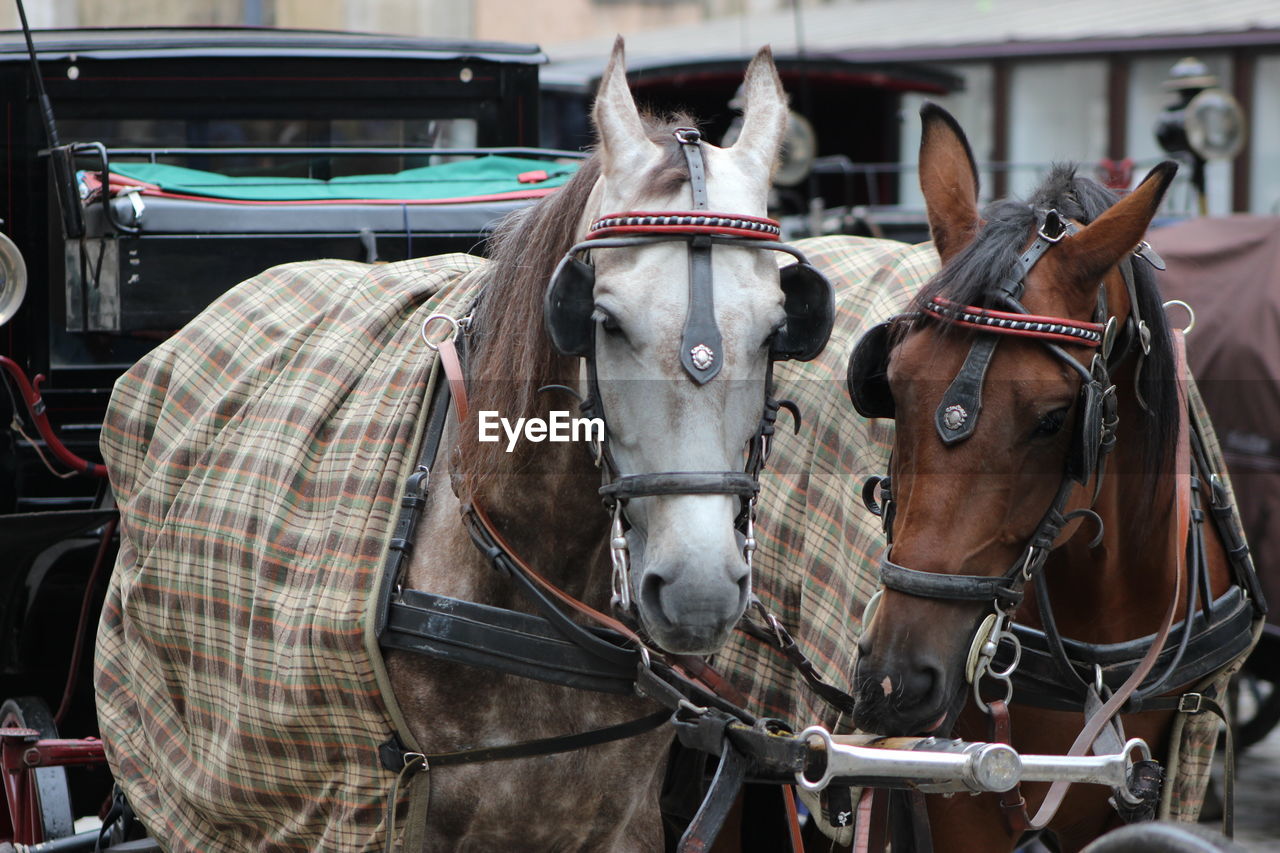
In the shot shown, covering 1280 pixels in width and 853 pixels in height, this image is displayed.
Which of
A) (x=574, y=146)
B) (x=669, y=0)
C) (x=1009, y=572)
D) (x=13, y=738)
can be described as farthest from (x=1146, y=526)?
(x=669, y=0)

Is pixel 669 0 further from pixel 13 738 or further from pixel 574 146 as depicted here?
pixel 13 738

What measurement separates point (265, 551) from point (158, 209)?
1069 millimetres

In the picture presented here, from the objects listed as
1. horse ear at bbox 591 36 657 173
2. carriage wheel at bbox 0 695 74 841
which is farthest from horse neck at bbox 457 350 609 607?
carriage wheel at bbox 0 695 74 841

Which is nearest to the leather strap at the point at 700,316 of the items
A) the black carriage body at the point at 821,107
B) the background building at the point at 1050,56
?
the black carriage body at the point at 821,107

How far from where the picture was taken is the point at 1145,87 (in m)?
12.2

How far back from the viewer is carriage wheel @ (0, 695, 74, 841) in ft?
10.7

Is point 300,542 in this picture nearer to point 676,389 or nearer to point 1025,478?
point 676,389

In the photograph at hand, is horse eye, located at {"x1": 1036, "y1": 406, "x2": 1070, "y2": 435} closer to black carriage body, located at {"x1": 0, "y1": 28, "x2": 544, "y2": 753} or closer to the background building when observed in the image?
black carriage body, located at {"x1": 0, "y1": 28, "x2": 544, "y2": 753}

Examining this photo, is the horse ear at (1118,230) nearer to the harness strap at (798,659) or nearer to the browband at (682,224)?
the browband at (682,224)

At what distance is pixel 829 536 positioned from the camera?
2.81m

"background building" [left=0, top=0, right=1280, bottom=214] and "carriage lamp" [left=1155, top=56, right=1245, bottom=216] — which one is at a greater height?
"background building" [left=0, top=0, right=1280, bottom=214]

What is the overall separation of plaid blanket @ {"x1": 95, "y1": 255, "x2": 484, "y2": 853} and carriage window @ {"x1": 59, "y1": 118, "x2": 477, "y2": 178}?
98cm

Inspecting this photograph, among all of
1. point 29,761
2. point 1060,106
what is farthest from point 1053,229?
point 1060,106
